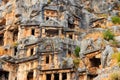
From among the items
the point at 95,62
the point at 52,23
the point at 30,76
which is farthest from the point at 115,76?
the point at 52,23

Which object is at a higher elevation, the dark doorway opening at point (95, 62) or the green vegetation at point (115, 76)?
the green vegetation at point (115, 76)

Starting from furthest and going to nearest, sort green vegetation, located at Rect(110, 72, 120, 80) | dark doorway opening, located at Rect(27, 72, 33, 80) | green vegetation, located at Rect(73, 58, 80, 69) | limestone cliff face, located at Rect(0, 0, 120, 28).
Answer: limestone cliff face, located at Rect(0, 0, 120, 28) < dark doorway opening, located at Rect(27, 72, 33, 80) < green vegetation, located at Rect(73, 58, 80, 69) < green vegetation, located at Rect(110, 72, 120, 80)

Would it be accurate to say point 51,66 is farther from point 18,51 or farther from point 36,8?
point 36,8

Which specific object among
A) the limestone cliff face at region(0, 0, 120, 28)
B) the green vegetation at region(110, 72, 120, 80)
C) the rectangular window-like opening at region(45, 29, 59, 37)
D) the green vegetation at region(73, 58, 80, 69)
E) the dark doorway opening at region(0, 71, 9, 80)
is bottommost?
the dark doorway opening at region(0, 71, 9, 80)

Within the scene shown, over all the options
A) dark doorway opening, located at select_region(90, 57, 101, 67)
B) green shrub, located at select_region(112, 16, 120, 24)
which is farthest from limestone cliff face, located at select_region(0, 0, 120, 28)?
dark doorway opening, located at select_region(90, 57, 101, 67)

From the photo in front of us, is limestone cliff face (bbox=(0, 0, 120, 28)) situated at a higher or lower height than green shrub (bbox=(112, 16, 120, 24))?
higher

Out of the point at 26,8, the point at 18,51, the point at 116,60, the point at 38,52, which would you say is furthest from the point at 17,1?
the point at 116,60

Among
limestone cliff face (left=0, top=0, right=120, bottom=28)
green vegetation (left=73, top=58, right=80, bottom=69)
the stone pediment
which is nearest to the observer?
green vegetation (left=73, top=58, right=80, bottom=69)

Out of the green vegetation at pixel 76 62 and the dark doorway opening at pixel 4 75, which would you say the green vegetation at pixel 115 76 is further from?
the dark doorway opening at pixel 4 75

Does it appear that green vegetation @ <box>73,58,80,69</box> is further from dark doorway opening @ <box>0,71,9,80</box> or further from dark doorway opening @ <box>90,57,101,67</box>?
dark doorway opening @ <box>0,71,9,80</box>

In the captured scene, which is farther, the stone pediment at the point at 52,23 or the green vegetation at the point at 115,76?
the stone pediment at the point at 52,23

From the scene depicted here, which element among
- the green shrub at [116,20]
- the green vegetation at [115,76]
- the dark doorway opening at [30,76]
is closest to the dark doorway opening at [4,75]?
the dark doorway opening at [30,76]

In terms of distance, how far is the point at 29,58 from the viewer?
5803 centimetres

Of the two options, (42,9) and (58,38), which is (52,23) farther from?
(42,9)
